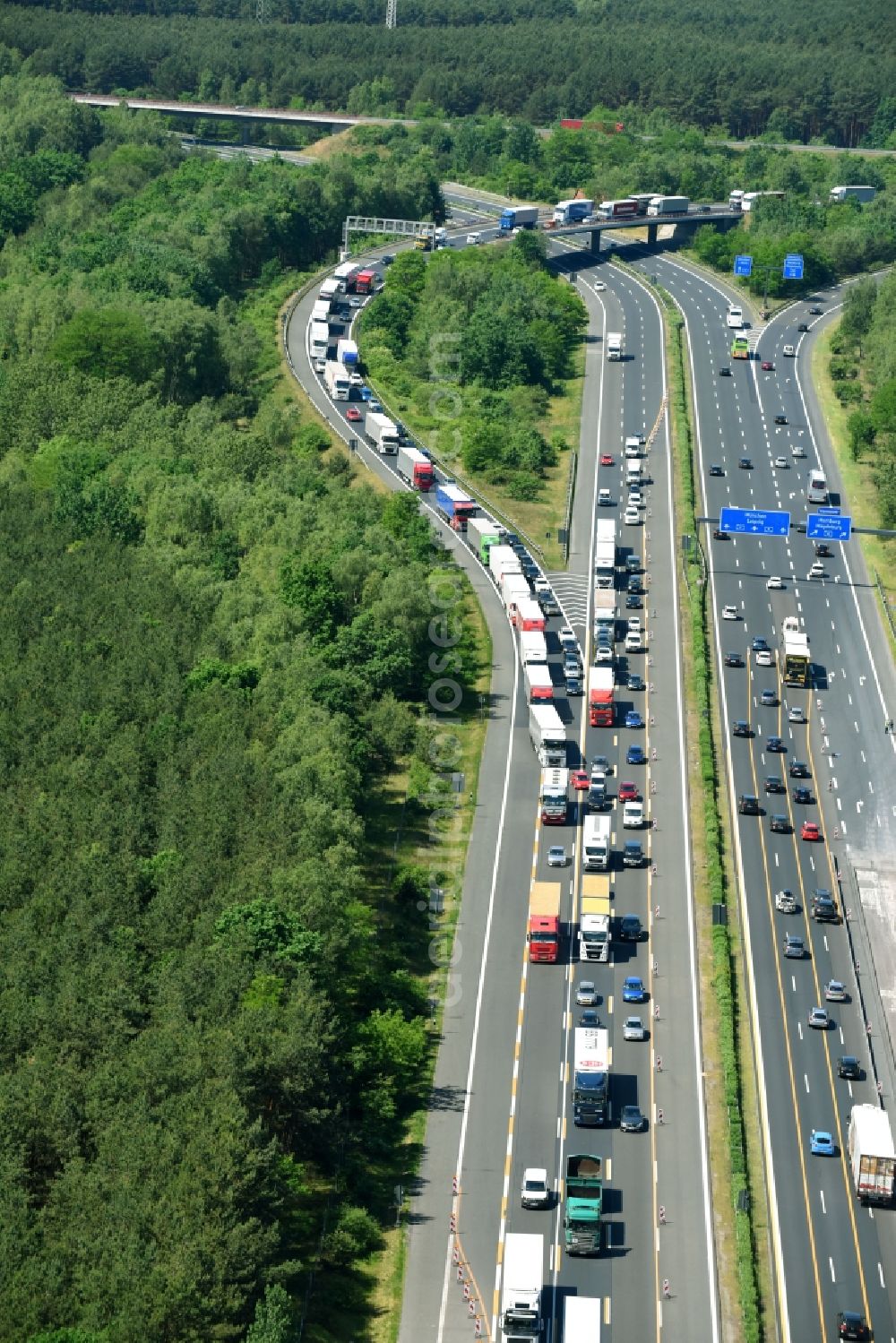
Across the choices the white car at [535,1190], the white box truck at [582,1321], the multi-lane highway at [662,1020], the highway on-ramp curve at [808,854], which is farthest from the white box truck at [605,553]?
the white box truck at [582,1321]

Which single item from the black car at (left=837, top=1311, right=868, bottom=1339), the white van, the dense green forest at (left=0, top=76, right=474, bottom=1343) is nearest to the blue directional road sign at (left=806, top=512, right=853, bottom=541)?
the dense green forest at (left=0, top=76, right=474, bottom=1343)

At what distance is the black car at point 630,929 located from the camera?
133 meters

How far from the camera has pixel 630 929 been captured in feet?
436

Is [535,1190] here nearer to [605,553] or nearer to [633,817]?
[633,817]

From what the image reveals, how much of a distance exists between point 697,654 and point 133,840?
190ft

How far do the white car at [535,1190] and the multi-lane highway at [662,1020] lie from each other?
2.66 ft

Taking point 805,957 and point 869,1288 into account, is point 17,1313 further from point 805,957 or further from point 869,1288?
point 805,957

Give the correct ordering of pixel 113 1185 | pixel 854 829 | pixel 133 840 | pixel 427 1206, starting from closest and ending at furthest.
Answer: pixel 113 1185, pixel 427 1206, pixel 133 840, pixel 854 829

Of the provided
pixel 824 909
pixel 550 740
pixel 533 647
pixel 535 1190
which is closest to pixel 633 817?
pixel 550 740

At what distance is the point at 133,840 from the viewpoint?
129000 millimetres

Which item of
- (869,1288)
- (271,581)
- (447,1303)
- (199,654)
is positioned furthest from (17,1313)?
(271,581)

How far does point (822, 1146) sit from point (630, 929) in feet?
72.8

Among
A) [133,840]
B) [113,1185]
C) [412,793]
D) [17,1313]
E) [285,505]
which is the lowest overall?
[17,1313]

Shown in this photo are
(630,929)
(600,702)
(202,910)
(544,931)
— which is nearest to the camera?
(202,910)
